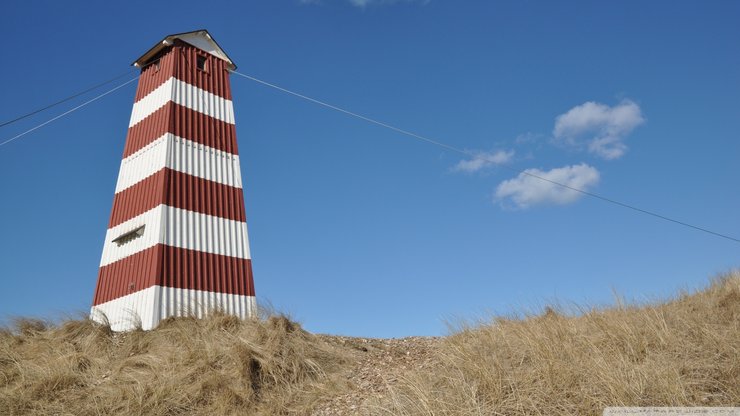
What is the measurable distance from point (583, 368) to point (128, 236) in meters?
13.7

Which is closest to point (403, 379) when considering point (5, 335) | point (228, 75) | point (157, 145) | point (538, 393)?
point (538, 393)

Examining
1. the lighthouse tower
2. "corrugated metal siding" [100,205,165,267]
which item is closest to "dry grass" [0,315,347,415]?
the lighthouse tower

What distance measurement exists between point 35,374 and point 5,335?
343 centimetres

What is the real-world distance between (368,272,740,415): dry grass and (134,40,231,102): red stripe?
12803 mm

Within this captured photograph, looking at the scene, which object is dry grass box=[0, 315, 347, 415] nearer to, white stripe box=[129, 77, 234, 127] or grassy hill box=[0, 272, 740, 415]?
grassy hill box=[0, 272, 740, 415]

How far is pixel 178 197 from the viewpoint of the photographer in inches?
636

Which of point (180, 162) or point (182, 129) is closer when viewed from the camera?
point (180, 162)

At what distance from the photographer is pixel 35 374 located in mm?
10906

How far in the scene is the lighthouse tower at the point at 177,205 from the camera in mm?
15383

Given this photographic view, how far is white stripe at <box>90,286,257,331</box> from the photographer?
14555 millimetres

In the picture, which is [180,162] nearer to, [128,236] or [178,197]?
[178,197]

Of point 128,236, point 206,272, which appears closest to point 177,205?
point 128,236

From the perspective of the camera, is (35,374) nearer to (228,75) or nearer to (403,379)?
(403,379)

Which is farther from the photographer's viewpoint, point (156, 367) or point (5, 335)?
point (5, 335)
